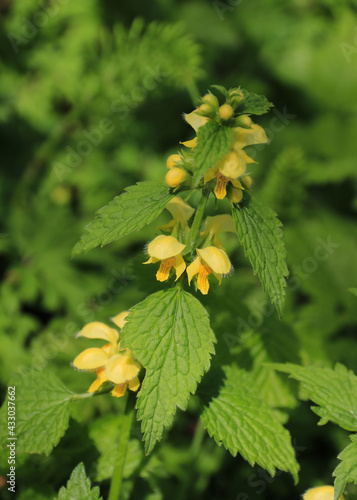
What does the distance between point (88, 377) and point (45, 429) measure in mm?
901

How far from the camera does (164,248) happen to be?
110cm

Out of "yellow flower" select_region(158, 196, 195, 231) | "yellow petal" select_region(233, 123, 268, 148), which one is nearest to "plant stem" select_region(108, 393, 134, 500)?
"yellow flower" select_region(158, 196, 195, 231)

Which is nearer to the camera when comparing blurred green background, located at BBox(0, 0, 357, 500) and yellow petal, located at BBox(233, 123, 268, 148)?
yellow petal, located at BBox(233, 123, 268, 148)

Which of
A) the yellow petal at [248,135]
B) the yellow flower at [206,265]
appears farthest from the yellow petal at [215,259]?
the yellow petal at [248,135]

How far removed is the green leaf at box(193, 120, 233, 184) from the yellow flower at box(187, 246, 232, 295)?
18 centimetres

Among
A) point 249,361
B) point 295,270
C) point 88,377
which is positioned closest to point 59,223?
point 88,377

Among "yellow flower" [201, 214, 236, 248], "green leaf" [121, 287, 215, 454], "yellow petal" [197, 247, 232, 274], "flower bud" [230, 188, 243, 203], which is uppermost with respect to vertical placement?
"flower bud" [230, 188, 243, 203]

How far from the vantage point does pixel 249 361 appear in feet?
5.68

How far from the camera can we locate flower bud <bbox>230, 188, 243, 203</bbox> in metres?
1.11

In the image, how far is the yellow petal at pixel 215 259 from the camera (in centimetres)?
110

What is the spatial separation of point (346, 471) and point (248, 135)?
30.0 inches

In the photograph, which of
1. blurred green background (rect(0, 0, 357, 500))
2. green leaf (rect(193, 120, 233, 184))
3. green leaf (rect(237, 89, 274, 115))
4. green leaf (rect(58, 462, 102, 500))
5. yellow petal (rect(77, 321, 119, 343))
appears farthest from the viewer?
blurred green background (rect(0, 0, 357, 500))

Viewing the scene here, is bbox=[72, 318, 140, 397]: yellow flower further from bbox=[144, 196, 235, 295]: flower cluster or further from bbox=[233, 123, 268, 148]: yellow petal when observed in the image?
bbox=[233, 123, 268, 148]: yellow petal

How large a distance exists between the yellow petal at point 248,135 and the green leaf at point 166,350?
14.3 inches
